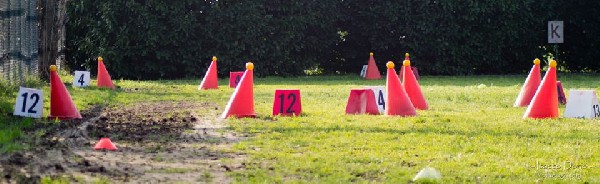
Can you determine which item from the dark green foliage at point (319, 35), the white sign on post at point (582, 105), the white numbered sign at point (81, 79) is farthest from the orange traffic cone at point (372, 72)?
the white sign on post at point (582, 105)

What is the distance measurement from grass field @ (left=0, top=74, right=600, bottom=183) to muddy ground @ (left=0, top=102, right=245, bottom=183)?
29cm

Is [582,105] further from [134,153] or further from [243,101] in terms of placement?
[134,153]

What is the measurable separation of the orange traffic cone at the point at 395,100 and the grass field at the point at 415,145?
0.60ft

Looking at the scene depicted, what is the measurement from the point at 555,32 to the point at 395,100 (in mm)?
19499

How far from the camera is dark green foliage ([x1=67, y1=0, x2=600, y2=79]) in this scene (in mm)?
30875

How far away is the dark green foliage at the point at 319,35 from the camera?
30.9 meters

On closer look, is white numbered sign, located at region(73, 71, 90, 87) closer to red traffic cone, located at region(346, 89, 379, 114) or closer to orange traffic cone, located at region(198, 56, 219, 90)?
orange traffic cone, located at region(198, 56, 219, 90)

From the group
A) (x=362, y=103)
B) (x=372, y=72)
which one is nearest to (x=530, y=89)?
(x=362, y=103)

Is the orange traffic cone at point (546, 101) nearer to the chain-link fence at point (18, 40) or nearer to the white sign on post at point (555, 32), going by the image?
the chain-link fence at point (18, 40)

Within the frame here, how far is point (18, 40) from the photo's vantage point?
23016mm

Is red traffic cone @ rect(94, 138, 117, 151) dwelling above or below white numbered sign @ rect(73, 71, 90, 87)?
below

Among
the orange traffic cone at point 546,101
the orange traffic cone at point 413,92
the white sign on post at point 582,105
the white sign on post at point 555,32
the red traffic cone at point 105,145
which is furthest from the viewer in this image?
the white sign on post at point 555,32

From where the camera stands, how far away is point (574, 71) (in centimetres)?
3600

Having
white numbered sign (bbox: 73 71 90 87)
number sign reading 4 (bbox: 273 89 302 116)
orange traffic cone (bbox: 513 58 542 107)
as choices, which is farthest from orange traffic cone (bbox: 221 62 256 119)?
white numbered sign (bbox: 73 71 90 87)
